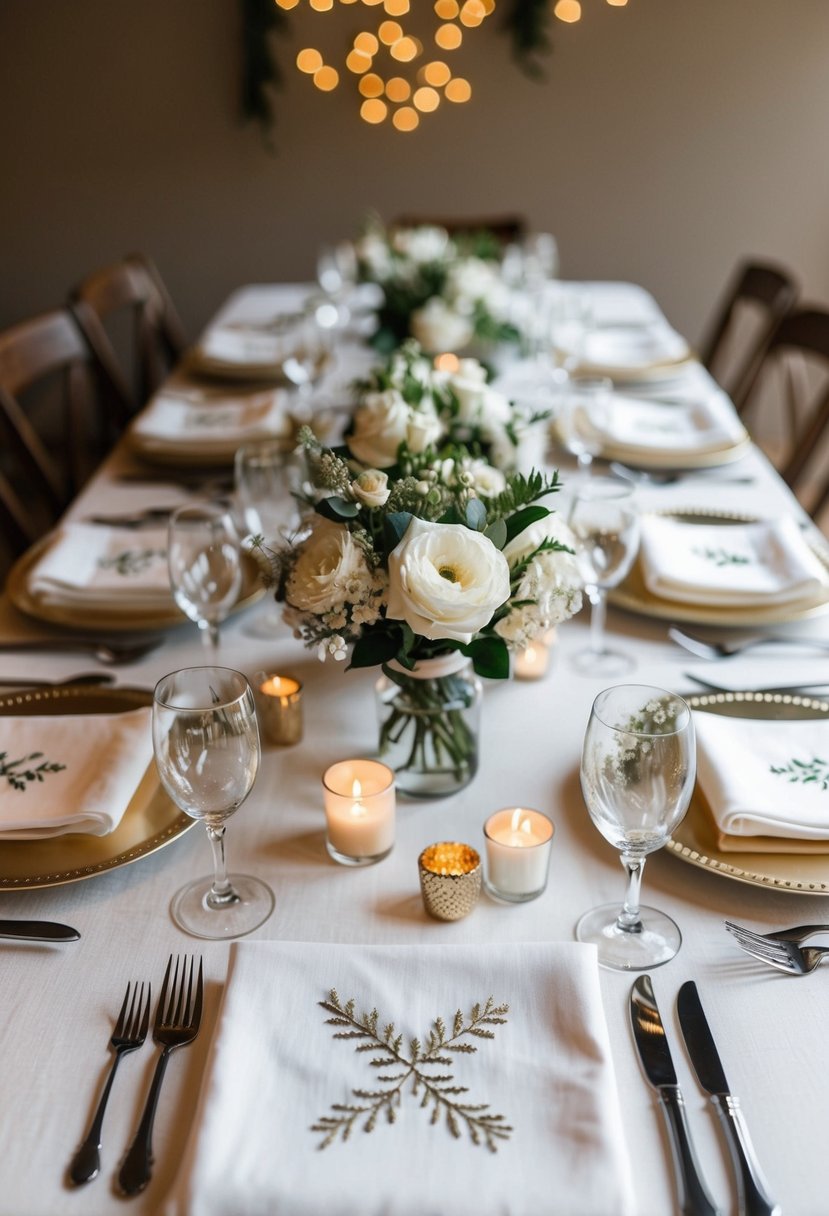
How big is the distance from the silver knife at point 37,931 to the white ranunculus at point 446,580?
1.25ft

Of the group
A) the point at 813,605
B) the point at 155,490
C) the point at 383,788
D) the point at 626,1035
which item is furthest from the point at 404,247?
the point at 626,1035

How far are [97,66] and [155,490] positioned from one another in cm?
283

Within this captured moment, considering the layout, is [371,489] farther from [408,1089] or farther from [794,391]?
[794,391]

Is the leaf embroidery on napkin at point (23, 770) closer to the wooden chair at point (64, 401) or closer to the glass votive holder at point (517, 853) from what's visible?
the glass votive holder at point (517, 853)

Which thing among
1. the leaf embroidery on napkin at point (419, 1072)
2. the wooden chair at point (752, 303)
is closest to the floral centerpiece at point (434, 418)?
the leaf embroidery on napkin at point (419, 1072)

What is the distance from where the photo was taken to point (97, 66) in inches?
156

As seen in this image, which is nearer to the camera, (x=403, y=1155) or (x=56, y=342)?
(x=403, y=1155)

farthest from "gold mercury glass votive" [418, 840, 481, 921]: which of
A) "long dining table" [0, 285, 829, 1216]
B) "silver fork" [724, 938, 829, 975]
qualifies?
"silver fork" [724, 938, 829, 975]

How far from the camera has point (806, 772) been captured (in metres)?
1.04

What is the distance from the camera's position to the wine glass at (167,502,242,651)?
123 cm

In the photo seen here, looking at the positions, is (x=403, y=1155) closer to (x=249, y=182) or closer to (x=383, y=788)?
(x=383, y=788)

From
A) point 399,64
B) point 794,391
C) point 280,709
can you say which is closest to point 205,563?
point 280,709

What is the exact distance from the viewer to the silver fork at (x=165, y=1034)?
71 cm

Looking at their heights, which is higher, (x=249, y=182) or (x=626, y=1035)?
(x=626, y=1035)
